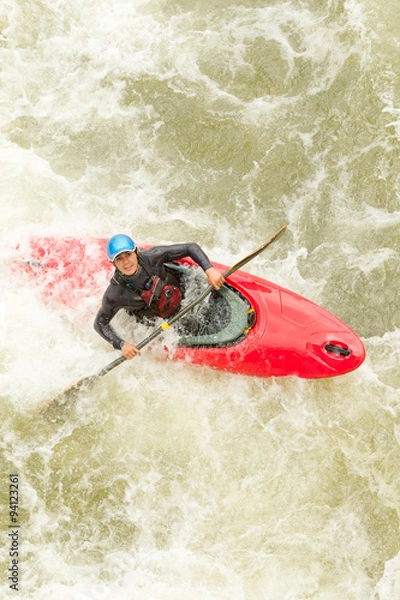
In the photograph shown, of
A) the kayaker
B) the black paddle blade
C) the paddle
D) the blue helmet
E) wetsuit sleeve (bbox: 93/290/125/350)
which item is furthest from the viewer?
the black paddle blade

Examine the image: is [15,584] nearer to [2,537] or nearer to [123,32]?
[2,537]

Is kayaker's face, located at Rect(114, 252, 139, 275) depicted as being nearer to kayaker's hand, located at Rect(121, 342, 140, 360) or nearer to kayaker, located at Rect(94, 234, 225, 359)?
kayaker, located at Rect(94, 234, 225, 359)

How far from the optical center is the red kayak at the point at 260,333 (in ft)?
16.0

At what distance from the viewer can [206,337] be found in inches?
195

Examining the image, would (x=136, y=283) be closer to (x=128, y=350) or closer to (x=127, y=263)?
(x=127, y=263)

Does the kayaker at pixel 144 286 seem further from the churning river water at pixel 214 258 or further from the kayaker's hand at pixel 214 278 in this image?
the churning river water at pixel 214 258

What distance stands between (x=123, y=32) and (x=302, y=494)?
18.4 feet

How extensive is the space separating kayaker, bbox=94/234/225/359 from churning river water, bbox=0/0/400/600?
57 cm

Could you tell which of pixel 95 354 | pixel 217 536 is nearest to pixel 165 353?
pixel 95 354

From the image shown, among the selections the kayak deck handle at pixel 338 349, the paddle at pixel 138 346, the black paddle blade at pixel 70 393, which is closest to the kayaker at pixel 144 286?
the paddle at pixel 138 346

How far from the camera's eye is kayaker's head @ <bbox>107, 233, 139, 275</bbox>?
421 cm

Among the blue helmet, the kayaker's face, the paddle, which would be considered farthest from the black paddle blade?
the blue helmet

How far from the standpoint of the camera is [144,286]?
4617 millimetres

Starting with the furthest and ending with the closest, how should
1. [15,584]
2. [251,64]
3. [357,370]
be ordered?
[251,64] < [357,370] < [15,584]
